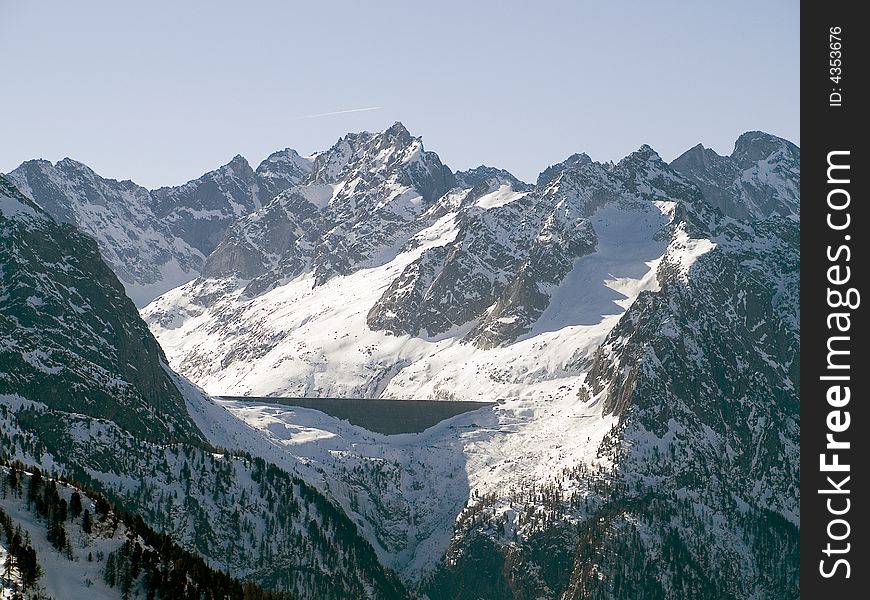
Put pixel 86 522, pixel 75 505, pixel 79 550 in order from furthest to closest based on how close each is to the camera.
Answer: pixel 75 505
pixel 86 522
pixel 79 550

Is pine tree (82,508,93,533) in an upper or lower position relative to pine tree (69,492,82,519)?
lower

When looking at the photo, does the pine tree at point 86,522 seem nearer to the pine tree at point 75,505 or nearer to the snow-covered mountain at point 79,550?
the snow-covered mountain at point 79,550

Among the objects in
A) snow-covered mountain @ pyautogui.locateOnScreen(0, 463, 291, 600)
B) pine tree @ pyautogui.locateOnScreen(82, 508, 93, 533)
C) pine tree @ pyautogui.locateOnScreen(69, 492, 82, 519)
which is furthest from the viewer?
pine tree @ pyautogui.locateOnScreen(69, 492, 82, 519)

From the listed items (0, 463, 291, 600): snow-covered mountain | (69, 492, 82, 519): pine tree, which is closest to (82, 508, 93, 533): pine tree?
(0, 463, 291, 600): snow-covered mountain

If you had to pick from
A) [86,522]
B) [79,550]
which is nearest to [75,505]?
[86,522]

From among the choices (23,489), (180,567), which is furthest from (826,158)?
(23,489)

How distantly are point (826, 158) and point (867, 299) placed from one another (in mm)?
12095

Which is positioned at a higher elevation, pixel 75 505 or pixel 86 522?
pixel 75 505

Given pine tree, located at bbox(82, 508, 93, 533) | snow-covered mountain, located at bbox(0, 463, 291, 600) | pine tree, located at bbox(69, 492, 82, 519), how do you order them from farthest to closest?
pine tree, located at bbox(69, 492, 82, 519) < pine tree, located at bbox(82, 508, 93, 533) < snow-covered mountain, located at bbox(0, 463, 291, 600)

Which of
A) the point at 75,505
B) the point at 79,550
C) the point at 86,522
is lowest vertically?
the point at 79,550

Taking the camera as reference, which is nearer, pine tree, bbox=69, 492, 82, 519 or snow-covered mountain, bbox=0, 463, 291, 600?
snow-covered mountain, bbox=0, 463, 291, 600

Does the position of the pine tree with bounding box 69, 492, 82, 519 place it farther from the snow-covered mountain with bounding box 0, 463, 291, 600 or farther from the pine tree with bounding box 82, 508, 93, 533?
the pine tree with bounding box 82, 508, 93, 533

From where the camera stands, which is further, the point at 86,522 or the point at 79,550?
the point at 86,522

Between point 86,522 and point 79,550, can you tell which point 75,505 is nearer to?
point 86,522
